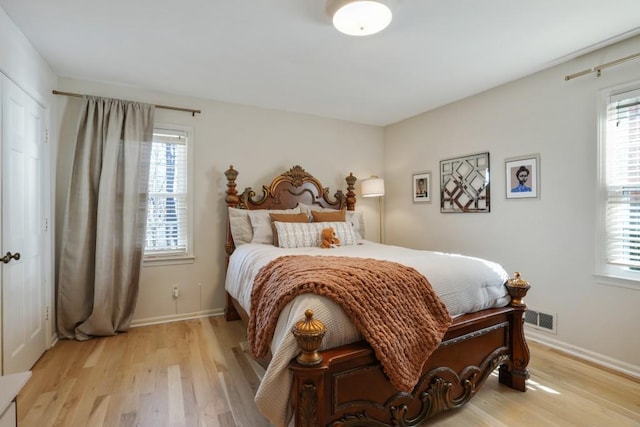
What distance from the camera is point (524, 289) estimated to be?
2.08 m

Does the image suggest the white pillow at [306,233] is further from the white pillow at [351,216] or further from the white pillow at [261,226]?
the white pillow at [351,216]

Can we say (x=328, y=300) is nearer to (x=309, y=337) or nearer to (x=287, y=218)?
(x=309, y=337)

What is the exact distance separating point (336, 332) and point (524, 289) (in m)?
1.43

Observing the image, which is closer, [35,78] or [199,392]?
[199,392]

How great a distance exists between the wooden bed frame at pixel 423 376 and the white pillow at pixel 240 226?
2.09 metres

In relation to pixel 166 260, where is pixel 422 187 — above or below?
above

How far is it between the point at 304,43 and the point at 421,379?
2358mm

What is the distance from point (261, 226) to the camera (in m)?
3.27

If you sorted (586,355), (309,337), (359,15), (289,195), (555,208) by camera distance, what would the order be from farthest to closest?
(289,195), (555,208), (586,355), (359,15), (309,337)

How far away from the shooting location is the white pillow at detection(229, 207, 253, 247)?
3299 millimetres

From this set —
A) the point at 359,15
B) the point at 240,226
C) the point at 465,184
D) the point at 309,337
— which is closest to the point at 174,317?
the point at 240,226

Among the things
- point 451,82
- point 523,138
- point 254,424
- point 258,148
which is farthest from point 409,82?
point 254,424

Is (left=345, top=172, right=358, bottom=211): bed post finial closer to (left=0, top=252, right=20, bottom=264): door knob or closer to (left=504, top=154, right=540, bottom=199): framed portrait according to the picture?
(left=504, top=154, right=540, bottom=199): framed portrait

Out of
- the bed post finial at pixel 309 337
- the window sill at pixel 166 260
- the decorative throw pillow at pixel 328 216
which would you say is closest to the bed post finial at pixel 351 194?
the decorative throw pillow at pixel 328 216
